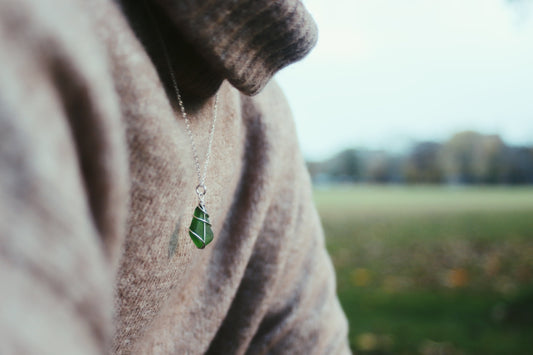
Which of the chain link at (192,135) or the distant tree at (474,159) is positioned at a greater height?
the chain link at (192,135)

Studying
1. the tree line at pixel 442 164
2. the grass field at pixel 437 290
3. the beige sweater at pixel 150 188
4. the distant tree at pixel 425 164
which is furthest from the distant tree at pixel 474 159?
the beige sweater at pixel 150 188

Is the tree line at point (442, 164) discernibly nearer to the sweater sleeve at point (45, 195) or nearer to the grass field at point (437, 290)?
the grass field at point (437, 290)

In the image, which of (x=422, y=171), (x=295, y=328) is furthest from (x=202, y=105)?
(x=422, y=171)

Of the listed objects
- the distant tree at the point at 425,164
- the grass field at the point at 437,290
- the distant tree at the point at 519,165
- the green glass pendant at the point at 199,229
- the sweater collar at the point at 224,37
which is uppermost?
the sweater collar at the point at 224,37

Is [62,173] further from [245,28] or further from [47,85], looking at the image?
[245,28]

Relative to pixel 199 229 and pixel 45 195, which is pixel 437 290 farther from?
pixel 45 195

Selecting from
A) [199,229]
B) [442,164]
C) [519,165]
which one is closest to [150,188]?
[199,229]
